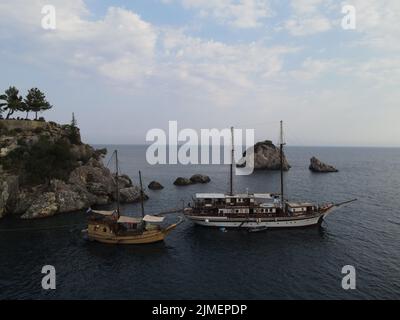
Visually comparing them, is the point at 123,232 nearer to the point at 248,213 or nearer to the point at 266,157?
the point at 248,213

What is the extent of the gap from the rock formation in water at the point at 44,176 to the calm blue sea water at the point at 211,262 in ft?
15.4

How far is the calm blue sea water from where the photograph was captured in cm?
3703

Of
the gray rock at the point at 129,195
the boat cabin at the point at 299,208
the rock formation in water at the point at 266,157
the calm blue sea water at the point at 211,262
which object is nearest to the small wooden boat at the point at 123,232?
the calm blue sea water at the point at 211,262

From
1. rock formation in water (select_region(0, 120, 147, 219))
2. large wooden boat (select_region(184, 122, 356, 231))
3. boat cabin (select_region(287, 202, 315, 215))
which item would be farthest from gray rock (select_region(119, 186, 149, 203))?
boat cabin (select_region(287, 202, 315, 215))

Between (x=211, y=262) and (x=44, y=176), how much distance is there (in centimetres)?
4813

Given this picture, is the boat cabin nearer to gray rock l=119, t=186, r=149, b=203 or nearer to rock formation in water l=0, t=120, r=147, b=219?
gray rock l=119, t=186, r=149, b=203

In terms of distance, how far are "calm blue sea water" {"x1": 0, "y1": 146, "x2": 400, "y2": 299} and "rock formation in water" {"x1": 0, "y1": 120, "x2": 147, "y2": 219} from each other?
15.4 ft

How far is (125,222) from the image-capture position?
2108 inches

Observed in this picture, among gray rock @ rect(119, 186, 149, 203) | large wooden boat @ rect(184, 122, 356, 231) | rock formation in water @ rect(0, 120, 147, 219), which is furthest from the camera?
gray rock @ rect(119, 186, 149, 203)

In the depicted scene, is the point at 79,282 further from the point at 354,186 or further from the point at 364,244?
the point at 354,186

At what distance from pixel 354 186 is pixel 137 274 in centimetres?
9248

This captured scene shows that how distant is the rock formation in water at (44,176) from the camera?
2717 inches

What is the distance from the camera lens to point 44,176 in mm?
74438
